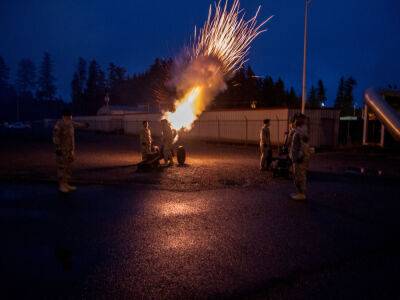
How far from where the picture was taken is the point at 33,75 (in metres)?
145

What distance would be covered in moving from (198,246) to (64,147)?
651 centimetres

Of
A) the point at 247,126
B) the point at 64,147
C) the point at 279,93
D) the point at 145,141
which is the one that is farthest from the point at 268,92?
the point at 64,147

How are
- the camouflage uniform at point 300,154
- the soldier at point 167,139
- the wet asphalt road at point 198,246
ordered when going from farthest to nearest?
the soldier at point 167,139 < the camouflage uniform at point 300,154 < the wet asphalt road at point 198,246

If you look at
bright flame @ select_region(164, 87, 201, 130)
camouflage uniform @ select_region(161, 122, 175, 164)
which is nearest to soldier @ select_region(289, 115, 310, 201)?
camouflage uniform @ select_region(161, 122, 175, 164)

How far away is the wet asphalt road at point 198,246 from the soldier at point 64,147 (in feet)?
2.20

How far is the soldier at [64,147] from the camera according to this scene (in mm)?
10578

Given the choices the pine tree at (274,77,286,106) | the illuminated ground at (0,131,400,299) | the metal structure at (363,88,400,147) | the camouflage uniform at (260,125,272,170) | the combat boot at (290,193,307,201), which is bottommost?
the illuminated ground at (0,131,400,299)

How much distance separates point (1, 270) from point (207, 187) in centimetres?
715

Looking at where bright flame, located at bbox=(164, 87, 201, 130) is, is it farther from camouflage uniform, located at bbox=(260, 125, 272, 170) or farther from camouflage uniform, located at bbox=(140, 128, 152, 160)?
camouflage uniform, located at bbox=(260, 125, 272, 170)

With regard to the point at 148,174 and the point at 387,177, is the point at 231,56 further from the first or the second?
the point at 387,177

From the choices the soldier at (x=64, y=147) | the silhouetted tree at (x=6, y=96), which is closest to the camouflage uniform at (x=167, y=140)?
the soldier at (x=64, y=147)

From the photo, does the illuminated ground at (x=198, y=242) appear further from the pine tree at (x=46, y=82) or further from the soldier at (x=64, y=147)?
the pine tree at (x=46, y=82)

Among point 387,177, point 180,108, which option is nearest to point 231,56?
point 180,108

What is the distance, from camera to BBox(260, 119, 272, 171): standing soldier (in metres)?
14.8
